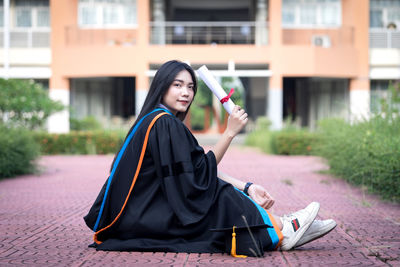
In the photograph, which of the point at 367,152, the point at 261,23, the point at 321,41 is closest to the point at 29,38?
the point at 261,23

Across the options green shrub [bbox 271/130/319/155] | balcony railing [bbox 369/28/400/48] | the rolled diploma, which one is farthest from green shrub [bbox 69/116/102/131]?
the rolled diploma

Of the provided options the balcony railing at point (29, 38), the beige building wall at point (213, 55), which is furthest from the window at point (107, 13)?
the balcony railing at point (29, 38)

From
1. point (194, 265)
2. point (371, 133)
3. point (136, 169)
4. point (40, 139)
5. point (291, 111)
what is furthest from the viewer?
point (291, 111)

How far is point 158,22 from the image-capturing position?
73.1ft

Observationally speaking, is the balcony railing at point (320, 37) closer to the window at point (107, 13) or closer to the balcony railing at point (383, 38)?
the balcony railing at point (383, 38)

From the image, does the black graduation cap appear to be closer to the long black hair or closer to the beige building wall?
the long black hair

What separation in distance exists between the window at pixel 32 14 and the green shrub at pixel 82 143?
937 cm

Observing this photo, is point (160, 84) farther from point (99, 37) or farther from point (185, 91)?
point (99, 37)

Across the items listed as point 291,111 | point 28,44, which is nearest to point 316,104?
point 291,111

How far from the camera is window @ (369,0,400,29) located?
23594mm

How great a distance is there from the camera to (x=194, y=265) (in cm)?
343

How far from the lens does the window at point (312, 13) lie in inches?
906

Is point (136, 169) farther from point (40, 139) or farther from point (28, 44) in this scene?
point (28, 44)

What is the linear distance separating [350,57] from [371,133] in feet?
46.1
